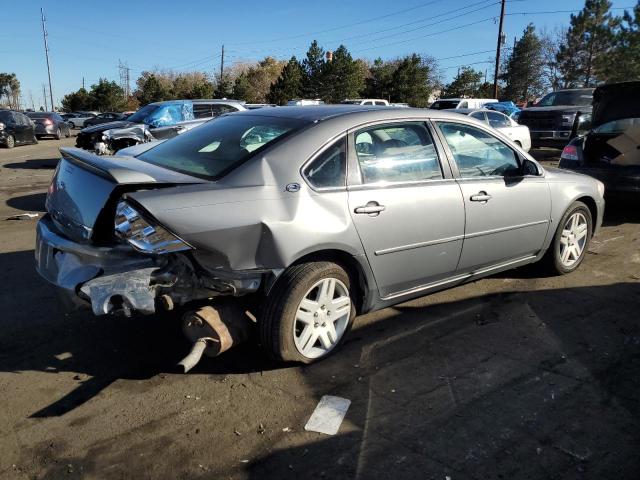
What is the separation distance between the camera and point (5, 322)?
3.95 metres

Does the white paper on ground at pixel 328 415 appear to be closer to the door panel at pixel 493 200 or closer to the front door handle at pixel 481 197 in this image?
the door panel at pixel 493 200

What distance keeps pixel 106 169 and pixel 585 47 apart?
2553 inches

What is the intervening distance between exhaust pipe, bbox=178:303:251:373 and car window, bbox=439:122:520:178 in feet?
6.78

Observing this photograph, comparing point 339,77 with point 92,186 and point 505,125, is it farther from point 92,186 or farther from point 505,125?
point 92,186

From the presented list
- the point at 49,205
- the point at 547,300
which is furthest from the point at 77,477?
the point at 547,300

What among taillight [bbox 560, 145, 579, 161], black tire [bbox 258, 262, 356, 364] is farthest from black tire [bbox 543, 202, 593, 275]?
taillight [bbox 560, 145, 579, 161]

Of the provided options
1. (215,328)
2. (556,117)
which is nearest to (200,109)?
(556,117)

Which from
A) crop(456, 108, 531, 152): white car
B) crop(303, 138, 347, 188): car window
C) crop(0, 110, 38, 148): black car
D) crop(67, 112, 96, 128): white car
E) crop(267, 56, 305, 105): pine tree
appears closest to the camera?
crop(303, 138, 347, 188): car window

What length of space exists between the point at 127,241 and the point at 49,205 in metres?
1.11

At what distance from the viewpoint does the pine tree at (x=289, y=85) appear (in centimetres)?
4303

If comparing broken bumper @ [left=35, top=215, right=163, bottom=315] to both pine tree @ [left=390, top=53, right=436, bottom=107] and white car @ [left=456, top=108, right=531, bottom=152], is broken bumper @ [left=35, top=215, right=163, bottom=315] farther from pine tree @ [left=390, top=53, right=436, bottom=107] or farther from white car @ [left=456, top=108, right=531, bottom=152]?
pine tree @ [left=390, top=53, right=436, bottom=107]

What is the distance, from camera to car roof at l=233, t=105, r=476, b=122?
3664 millimetres

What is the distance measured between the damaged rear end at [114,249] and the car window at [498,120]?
41.4 feet

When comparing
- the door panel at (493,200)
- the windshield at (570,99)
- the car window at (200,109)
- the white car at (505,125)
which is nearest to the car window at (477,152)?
the door panel at (493,200)
